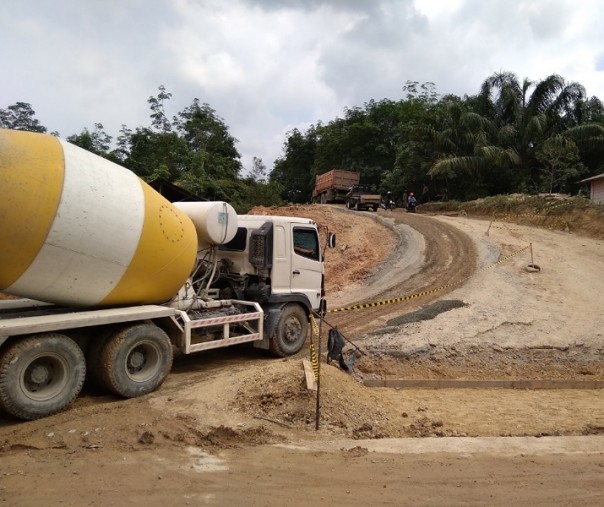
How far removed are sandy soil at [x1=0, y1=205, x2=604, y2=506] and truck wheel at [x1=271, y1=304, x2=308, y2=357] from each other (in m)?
0.32

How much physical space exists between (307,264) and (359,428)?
4.15 meters

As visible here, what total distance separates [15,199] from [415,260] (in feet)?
50.1

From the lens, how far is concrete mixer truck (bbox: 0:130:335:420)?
564 centimetres

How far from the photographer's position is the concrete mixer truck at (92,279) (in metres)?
5.64

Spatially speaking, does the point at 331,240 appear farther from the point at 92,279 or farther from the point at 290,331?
the point at 92,279

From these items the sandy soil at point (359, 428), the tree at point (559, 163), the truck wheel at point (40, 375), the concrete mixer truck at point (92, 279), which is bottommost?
the sandy soil at point (359, 428)

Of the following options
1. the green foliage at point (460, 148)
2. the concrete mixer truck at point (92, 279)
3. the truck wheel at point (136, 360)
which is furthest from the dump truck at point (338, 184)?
the truck wheel at point (136, 360)

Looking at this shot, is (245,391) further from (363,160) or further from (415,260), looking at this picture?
(363,160)

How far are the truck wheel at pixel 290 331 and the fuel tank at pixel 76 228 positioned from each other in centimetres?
260

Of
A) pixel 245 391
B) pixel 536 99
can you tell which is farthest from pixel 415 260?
pixel 536 99

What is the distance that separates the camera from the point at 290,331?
9312 millimetres

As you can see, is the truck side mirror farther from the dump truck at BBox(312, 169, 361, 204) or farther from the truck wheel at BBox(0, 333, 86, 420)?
the dump truck at BBox(312, 169, 361, 204)

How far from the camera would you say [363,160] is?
49.0 metres

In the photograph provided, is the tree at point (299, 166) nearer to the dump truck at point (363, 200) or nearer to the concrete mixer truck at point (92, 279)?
the dump truck at point (363, 200)
